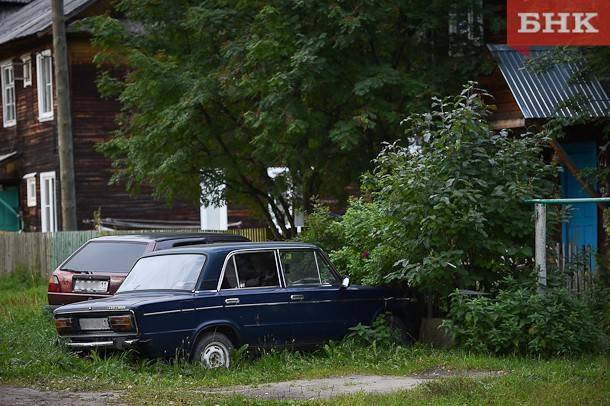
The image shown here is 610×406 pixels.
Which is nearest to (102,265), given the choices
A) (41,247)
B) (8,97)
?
(41,247)

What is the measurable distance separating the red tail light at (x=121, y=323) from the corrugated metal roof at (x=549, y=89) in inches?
328

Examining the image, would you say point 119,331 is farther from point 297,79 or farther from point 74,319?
Result: point 297,79

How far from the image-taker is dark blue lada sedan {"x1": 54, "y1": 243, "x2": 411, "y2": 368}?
42.9 feet

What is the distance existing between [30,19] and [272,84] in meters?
20.1

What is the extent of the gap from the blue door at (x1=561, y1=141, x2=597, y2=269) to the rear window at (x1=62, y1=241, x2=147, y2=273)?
25.6ft

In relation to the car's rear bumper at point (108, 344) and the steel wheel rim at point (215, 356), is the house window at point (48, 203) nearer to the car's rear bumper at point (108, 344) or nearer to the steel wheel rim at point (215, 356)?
the car's rear bumper at point (108, 344)

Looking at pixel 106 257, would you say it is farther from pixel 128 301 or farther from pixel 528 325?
pixel 528 325

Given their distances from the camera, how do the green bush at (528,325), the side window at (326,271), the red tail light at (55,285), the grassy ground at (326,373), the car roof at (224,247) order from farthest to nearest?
the red tail light at (55,285)
the side window at (326,271)
the car roof at (224,247)
the green bush at (528,325)
the grassy ground at (326,373)

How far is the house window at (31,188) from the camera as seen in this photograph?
36531 mm

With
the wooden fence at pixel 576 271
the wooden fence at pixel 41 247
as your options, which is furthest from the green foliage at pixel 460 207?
the wooden fence at pixel 41 247

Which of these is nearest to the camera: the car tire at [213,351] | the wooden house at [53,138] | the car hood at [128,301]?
the car hood at [128,301]

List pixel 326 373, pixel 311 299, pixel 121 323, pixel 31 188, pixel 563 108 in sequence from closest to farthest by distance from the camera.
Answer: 1. pixel 326 373
2. pixel 121 323
3. pixel 311 299
4. pixel 563 108
5. pixel 31 188

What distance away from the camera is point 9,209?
39.0m

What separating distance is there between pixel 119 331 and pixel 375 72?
864 cm
